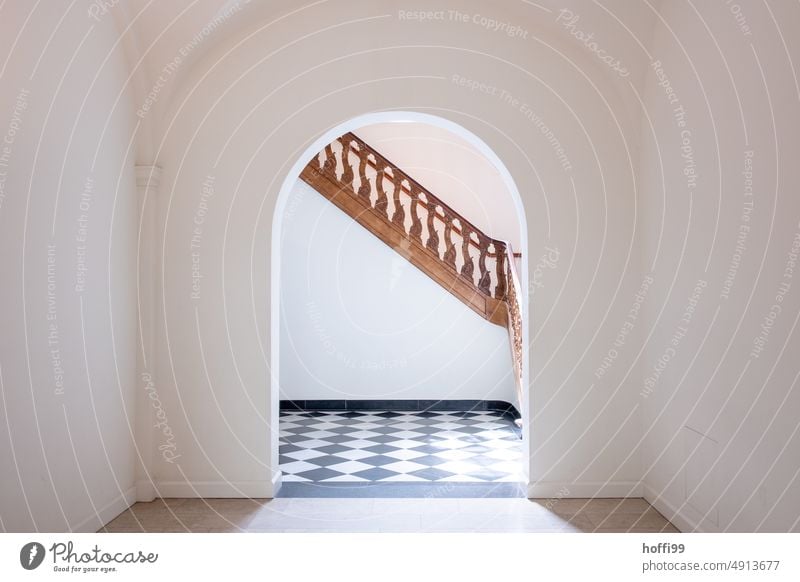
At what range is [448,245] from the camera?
11.6 meters

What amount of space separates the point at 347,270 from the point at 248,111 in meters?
5.43

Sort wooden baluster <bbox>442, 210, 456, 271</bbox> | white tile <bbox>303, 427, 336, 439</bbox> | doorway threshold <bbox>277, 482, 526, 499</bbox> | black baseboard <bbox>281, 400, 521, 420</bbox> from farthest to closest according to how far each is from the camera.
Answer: black baseboard <bbox>281, 400, 521, 420</bbox>, wooden baluster <bbox>442, 210, 456, 271</bbox>, white tile <bbox>303, 427, 336, 439</bbox>, doorway threshold <bbox>277, 482, 526, 499</bbox>

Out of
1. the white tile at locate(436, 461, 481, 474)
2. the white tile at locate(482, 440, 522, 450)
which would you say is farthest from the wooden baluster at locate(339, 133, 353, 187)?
the white tile at locate(436, 461, 481, 474)

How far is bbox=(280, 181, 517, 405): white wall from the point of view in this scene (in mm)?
11656

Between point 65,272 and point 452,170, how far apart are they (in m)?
8.58

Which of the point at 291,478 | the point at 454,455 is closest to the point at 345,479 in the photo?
the point at 291,478

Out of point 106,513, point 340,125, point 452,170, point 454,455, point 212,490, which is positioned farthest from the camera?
point 452,170

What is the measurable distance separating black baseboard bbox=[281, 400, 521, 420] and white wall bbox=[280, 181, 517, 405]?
0.32 ft

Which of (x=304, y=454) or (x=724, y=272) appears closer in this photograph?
(x=724, y=272)

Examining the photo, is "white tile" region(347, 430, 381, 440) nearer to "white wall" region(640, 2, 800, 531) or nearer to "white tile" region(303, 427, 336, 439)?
"white tile" region(303, 427, 336, 439)

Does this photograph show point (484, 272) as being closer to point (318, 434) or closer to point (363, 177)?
point (363, 177)

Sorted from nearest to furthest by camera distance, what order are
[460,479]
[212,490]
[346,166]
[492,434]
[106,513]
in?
1. [106,513]
2. [212,490]
3. [460,479]
4. [492,434]
5. [346,166]

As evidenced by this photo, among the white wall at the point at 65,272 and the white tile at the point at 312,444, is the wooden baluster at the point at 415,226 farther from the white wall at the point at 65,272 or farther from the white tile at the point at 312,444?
the white wall at the point at 65,272

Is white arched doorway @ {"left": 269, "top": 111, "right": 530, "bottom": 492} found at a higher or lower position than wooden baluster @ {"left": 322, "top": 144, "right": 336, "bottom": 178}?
lower
